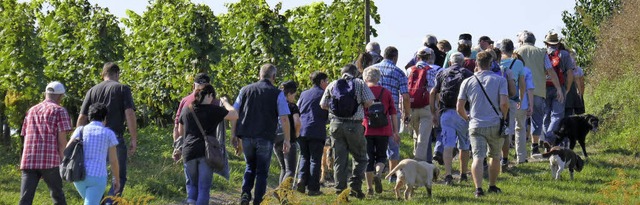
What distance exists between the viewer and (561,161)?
53.9 feet

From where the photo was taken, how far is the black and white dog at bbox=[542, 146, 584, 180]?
16.3m

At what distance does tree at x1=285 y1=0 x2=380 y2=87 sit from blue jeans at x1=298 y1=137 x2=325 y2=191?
13074 millimetres

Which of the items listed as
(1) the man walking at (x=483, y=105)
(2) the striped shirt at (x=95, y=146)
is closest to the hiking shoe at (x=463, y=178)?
(1) the man walking at (x=483, y=105)

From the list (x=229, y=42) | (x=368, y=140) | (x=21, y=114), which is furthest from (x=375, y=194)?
(x=229, y=42)

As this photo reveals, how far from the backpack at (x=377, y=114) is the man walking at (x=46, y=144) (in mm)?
3516

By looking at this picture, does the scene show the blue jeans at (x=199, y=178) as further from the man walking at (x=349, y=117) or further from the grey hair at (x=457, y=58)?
the grey hair at (x=457, y=58)

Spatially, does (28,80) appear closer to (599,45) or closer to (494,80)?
(494,80)

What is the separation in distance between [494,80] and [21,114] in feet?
38.3

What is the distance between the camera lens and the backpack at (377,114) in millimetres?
14789

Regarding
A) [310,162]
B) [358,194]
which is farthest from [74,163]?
[310,162]

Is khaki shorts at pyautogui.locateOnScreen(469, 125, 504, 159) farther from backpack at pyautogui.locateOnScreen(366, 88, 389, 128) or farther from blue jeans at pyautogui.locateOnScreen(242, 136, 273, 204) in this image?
blue jeans at pyautogui.locateOnScreen(242, 136, 273, 204)

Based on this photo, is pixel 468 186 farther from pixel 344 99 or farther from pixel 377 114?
pixel 344 99

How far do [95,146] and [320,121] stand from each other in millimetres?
3514

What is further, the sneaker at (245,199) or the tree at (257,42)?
the tree at (257,42)
